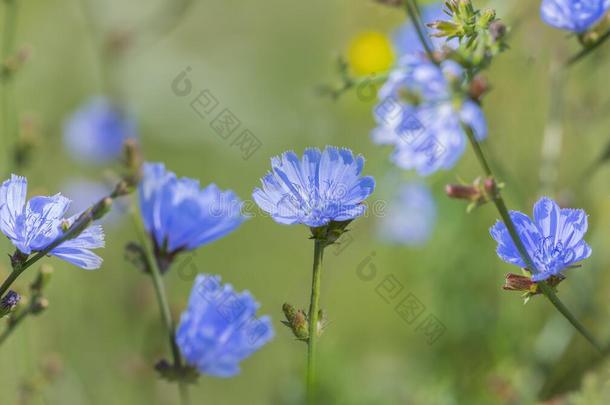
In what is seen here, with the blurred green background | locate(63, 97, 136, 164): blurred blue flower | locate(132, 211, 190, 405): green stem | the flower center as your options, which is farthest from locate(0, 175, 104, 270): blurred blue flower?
locate(63, 97, 136, 164): blurred blue flower

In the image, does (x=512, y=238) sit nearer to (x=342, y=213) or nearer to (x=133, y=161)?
(x=342, y=213)

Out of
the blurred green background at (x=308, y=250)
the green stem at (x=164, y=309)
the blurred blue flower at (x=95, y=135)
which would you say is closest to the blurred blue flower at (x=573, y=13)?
the blurred green background at (x=308, y=250)

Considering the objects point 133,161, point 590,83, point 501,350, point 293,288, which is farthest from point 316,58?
point 133,161

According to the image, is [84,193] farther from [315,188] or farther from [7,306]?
[315,188]

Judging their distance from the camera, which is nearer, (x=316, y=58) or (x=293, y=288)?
(x=293, y=288)

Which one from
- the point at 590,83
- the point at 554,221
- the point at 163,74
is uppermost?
the point at 163,74

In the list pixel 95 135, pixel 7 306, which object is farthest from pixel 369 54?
pixel 7 306
